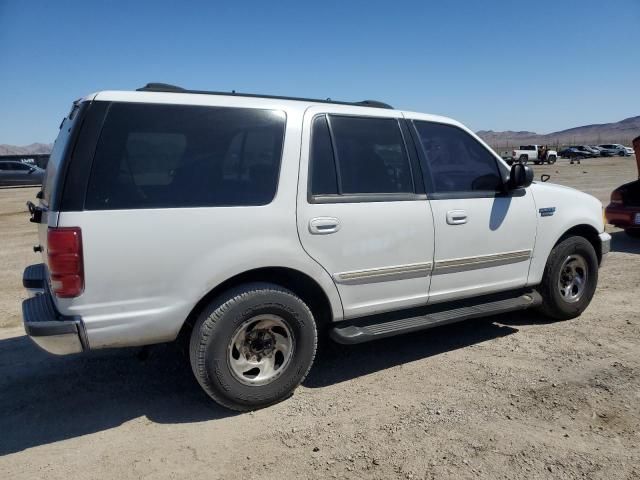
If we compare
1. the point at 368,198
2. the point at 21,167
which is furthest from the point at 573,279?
the point at 21,167

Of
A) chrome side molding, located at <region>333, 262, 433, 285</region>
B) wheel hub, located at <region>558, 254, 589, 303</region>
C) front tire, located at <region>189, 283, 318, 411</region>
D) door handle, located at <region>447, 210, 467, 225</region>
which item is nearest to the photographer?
front tire, located at <region>189, 283, 318, 411</region>

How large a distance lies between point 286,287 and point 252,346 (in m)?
0.46

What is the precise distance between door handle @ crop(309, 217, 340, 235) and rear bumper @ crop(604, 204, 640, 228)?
23.4 feet

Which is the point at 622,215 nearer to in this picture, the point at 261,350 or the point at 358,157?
the point at 358,157

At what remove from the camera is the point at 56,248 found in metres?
2.71

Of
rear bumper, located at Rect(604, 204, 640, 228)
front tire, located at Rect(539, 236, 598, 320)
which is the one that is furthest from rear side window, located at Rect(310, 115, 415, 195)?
rear bumper, located at Rect(604, 204, 640, 228)

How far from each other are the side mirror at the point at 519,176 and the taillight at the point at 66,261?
3.29 m

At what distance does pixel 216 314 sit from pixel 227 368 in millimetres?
365

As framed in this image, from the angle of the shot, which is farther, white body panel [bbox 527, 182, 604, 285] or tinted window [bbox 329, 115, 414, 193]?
white body panel [bbox 527, 182, 604, 285]

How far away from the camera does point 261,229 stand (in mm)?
3182

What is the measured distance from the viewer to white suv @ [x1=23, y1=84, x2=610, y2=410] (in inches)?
111

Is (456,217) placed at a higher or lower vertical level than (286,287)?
higher

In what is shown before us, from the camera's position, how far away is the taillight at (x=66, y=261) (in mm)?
2713

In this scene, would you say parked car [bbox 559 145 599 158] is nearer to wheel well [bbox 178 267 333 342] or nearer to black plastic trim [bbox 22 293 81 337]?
wheel well [bbox 178 267 333 342]
